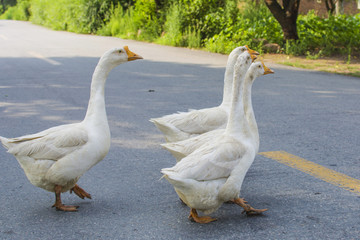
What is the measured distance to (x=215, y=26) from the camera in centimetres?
1622

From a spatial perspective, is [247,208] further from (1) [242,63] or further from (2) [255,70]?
(2) [255,70]

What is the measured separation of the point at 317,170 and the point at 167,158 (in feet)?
5.15

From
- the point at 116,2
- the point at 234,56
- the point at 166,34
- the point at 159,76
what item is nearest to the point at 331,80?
the point at 159,76

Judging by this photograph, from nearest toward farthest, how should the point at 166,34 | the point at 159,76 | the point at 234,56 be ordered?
the point at 234,56, the point at 159,76, the point at 166,34

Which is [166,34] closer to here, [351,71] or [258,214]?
[351,71]

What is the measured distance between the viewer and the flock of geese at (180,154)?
10.1ft

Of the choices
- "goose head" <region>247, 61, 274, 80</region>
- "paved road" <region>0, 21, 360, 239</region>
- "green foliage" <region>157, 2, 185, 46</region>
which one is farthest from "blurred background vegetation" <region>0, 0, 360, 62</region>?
"goose head" <region>247, 61, 274, 80</region>

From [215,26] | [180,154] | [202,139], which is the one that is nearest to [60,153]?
[180,154]

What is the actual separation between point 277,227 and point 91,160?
150 cm

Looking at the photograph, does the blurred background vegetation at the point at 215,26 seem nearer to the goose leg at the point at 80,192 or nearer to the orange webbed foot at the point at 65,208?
the goose leg at the point at 80,192

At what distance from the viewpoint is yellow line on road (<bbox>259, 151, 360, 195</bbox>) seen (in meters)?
3.89

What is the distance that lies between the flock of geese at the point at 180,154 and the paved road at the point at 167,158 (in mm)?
229

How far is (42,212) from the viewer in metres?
3.44

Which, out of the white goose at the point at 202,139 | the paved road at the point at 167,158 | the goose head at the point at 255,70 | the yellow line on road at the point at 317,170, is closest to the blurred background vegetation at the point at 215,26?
the paved road at the point at 167,158
